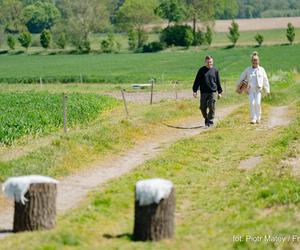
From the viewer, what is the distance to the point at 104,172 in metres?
15.5

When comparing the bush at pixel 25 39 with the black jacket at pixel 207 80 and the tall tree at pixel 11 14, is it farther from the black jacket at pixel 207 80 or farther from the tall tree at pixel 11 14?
the black jacket at pixel 207 80

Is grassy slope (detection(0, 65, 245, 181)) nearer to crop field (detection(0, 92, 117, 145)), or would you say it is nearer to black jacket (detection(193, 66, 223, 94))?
crop field (detection(0, 92, 117, 145))

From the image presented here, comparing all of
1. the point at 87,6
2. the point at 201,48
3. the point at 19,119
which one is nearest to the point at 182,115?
the point at 19,119

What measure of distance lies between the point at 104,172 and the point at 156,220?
216 inches

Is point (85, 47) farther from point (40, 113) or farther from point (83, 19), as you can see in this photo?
point (40, 113)

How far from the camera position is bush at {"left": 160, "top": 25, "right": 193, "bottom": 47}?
113m

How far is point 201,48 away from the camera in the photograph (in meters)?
111

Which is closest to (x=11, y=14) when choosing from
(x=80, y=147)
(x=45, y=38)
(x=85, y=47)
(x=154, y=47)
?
(x=45, y=38)

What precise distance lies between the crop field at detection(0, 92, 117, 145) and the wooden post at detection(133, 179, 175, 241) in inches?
395

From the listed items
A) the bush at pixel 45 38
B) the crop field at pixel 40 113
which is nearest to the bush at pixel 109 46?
the bush at pixel 45 38

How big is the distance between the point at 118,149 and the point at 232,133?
3.63 metres

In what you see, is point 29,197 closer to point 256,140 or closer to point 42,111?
point 256,140

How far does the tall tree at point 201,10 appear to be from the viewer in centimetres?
13062

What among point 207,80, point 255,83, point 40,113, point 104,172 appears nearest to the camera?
point 104,172
